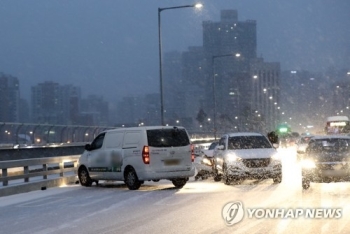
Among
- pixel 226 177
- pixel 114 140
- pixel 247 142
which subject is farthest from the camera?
pixel 247 142

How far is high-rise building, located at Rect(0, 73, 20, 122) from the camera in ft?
316

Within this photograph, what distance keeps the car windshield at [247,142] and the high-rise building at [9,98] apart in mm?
66365

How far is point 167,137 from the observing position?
71.1ft

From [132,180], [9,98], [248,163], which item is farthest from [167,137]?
[9,98]

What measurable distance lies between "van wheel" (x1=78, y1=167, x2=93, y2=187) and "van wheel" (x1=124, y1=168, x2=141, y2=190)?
2.45 metres

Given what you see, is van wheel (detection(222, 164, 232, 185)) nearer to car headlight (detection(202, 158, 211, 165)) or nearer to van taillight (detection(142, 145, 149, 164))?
car headlight (detection(202, 158, 211, 165))

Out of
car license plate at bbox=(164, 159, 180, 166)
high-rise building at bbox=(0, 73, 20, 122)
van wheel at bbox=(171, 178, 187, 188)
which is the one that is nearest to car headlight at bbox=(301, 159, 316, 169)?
car license plate at bbox=(164, 159, 180, 166)

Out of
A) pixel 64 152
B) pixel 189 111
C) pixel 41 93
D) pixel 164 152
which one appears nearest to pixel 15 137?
pixel 64 152

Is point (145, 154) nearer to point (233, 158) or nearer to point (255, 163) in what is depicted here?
point (233, 158)

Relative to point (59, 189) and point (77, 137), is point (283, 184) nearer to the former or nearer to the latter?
point (59, 189)

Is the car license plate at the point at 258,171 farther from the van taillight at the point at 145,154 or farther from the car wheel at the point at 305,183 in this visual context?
Answer: the van taillight at the point at 145,154

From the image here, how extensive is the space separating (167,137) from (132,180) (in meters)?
1.71

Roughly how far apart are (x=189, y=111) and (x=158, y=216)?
Answer: 146 metres

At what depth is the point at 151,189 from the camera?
21531 mm
